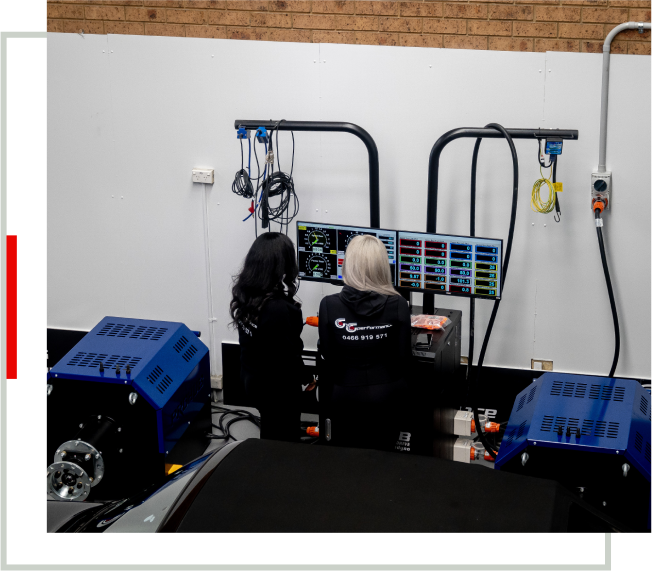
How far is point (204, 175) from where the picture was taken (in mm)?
4387

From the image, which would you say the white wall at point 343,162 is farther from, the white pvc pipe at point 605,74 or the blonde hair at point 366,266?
the blonde hair at point 366,266

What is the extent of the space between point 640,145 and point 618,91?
0.97ft

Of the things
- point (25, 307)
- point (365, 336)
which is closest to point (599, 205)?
point (365, 336)

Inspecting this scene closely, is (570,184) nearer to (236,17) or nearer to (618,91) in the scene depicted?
(618,91)

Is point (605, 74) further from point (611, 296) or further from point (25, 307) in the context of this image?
point (25, 307)

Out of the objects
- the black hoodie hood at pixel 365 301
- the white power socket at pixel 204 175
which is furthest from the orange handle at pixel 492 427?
the white power socket at pixel 204 175

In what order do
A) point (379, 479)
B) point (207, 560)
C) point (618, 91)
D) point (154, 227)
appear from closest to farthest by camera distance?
point (207, 560) → point (379, 479) → point (618, 91) → point (154, 227)

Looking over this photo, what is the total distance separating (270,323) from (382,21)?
6.00 ft

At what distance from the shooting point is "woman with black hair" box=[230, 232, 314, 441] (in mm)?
3244

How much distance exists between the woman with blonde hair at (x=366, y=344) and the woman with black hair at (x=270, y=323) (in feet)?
0.64

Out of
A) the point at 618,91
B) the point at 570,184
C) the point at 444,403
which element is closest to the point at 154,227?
the point at 444,403

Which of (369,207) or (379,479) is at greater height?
(369,207)

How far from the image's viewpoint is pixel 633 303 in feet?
13.5

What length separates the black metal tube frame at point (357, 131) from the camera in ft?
12.6
